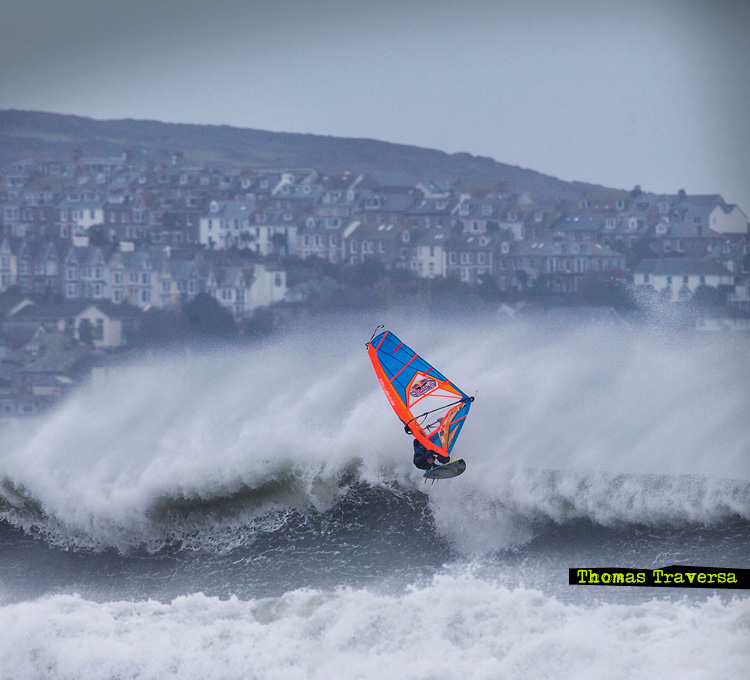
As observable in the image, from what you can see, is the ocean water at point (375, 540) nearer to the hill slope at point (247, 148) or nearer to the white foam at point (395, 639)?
the white foam at point (395, 639)

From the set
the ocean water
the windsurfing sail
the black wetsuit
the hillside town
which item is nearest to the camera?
the ocean water

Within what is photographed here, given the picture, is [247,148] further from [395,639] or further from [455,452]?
[395,639]

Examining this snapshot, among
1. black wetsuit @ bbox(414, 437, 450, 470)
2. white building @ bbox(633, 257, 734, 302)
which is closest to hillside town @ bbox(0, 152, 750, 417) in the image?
white building @ bbox(633, 257, 734, 302)

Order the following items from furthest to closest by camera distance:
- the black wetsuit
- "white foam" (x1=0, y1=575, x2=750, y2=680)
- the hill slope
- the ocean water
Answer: the hill slope, the black wetsuit, the ocean water, "white foam" (x1=0, y1=575, x2=750, y2=680)

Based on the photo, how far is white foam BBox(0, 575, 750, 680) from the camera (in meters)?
11.1

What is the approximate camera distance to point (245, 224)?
61281mm

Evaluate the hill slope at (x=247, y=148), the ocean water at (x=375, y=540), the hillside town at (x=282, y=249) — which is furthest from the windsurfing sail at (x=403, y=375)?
the hill slope at (x=247, y=148)

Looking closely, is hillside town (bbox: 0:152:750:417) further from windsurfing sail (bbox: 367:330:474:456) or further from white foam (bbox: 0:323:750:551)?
windsurfing sail (bbox: 367:330:474:456)

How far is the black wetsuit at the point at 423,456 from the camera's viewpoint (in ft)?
39.2

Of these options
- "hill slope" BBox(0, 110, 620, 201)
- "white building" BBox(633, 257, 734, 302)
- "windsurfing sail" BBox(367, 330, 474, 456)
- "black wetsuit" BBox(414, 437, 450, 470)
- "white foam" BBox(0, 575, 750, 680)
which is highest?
"hill slope" BBox(0, 110, 620, 201)

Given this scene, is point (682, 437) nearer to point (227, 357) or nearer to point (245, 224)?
point (227, 357)

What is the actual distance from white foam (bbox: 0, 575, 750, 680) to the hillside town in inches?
1583

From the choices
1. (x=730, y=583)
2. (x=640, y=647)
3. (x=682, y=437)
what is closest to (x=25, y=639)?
(x=640, y=647)

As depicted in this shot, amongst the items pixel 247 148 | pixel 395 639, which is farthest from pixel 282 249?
pixel 395 639
